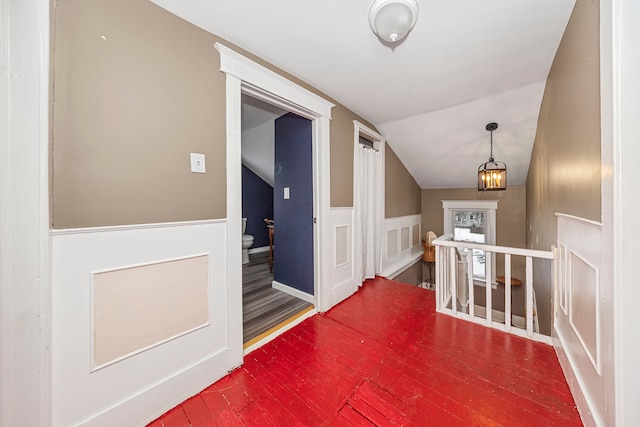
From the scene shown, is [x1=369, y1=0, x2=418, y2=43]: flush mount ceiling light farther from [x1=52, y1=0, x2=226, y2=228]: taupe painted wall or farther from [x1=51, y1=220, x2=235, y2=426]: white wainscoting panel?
[x1=51, y1=220, x2=235, y2=426]: white wainscoting panel

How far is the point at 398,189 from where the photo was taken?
401 centimetres

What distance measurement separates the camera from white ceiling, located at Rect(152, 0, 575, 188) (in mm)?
1301

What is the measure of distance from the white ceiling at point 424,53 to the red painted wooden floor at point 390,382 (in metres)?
2.16

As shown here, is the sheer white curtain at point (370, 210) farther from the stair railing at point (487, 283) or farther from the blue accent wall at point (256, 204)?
the blue accent wall at point (256, 204)

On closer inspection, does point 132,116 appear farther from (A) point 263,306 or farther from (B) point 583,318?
(B) point 583,318

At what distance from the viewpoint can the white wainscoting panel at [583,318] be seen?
0.97m

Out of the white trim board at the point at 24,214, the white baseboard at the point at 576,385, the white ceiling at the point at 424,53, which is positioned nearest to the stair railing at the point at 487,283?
the white baseboard at the point at 576,385

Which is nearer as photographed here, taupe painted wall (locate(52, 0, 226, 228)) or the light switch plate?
taupe painted wall (locate(52, 0, 226, 228))

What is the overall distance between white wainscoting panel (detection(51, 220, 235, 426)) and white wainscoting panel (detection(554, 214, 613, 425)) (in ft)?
6.13

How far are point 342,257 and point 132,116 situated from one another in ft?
6.86

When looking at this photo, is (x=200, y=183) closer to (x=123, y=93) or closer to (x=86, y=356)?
(x=123, y=93)

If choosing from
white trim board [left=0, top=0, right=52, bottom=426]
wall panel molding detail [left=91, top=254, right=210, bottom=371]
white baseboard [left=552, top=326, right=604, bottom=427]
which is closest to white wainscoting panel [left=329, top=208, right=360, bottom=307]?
wall panel molding detail [left=91, top=254, right=210, bottom=371]

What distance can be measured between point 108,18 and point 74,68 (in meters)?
0.31

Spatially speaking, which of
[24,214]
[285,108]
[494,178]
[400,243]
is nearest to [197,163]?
[24,214]
